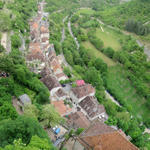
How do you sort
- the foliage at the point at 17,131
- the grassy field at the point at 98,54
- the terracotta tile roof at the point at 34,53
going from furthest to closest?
the grassy field at the point at 98,54, the terracotta tile roof at the point at 34,53, the foliage at the point at 17,131

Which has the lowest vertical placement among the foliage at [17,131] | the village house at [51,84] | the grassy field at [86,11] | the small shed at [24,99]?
the village house at [51,84]

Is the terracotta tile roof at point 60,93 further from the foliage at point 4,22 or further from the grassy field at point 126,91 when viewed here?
the foliage at point 4,22

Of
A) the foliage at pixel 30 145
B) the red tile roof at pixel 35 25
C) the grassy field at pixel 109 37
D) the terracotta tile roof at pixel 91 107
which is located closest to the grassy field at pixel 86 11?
the grassy field at pixel 109 37

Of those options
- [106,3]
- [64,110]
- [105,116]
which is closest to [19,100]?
[64,110]

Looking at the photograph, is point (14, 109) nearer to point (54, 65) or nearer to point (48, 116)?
point (48, 116)

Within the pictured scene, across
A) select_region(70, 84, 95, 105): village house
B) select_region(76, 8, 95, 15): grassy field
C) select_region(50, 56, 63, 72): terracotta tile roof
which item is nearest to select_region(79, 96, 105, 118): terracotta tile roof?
select_region(70, 84, 95, 105): village house

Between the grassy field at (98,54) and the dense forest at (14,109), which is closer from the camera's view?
the dense forest at (14,109)

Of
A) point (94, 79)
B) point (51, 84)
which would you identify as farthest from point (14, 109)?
point (94, 79)

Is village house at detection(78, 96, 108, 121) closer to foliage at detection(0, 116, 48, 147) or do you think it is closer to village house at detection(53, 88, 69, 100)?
village house at detection(53, 88, 69, 100)
